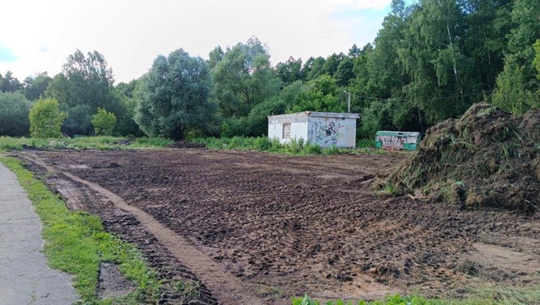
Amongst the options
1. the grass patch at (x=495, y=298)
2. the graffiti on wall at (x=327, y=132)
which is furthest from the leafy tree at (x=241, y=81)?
the grass patch at (x=495, y=298)

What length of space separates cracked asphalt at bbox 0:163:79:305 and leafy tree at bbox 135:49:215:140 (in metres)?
36.6

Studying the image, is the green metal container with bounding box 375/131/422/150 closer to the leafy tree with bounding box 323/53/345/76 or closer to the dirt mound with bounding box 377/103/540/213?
the dirt mound with bounding box 377/103/540/213

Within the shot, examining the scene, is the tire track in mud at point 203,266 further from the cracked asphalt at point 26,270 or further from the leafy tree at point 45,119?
the leafy tree at point 45,119

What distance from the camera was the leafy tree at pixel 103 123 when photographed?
5162cm

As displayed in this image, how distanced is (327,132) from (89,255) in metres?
29.3

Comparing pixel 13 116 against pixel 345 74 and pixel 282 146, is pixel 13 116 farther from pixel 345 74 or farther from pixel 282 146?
pixel 345 74

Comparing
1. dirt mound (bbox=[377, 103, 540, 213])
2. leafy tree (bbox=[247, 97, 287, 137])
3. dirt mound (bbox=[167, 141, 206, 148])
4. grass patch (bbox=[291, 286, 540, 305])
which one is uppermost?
leafy tree (bbox=[247, 97, 287, 137])

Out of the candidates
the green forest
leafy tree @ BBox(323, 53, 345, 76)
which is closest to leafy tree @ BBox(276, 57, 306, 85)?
leafy tree @ BBox(323, 53, 345, 76)

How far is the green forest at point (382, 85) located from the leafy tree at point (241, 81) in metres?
0.13

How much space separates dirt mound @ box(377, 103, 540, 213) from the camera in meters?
9.27

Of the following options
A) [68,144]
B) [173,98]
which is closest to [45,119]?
[68,144]

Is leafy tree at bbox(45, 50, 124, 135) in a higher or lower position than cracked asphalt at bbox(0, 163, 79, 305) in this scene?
higher

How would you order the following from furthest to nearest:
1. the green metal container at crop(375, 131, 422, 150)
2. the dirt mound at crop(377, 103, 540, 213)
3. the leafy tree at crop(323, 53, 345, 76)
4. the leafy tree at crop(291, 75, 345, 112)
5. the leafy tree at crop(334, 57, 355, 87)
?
the leafy tree at crop(323, 53, 345, 76) → the leafy tree at crop(334, 57, 355, 87) → the leafy tree at crop(291, 75, 345, 112) → the green metal container at crop(375, 131, 422, 150) → the dirt mound at crop(377, 103, 540, 213)

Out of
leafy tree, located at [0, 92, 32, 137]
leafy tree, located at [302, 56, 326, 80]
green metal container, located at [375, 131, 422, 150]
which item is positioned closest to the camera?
green metal container, located at [375, 131, 422, 150]
